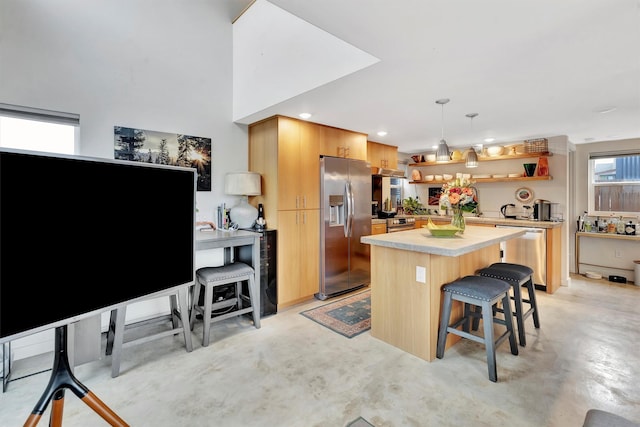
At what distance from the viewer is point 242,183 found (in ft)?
11.1

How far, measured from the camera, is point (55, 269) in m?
1.10

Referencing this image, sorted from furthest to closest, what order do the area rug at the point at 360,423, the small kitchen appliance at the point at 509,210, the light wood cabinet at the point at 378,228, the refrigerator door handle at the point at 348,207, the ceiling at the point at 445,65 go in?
the small kitchen appliance at the point at 509,210
the light wood cabinet at the point at 378,228
the refrigerator door handle at the point at 348,207
the area rug at the point at 360,423
the ceiling at the point at 445,65

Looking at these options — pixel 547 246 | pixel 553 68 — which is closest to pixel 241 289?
pixel 553 68

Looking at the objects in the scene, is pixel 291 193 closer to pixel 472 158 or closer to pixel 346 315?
pixel 346 315

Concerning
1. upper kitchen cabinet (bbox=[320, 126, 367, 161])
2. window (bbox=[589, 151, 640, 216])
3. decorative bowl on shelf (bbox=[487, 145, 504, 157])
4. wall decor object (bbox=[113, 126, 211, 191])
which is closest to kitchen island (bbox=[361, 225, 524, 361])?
upper kitchen cabinet (bbox=[320, 126, 367, 161])

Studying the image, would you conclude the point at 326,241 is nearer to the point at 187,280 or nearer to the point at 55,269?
the point at 187,280

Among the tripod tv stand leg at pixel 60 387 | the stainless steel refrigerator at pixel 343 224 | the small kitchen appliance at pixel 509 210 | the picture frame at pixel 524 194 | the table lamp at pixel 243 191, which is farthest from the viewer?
the small kitchen appliance at pixel 509 210

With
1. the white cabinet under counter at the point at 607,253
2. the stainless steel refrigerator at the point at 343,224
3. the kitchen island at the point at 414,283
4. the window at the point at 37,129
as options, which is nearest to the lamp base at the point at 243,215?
the stainless steel refrigerator at the point at 343,224

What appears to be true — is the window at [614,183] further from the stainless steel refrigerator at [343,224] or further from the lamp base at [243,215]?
the lamp base at [243,215]

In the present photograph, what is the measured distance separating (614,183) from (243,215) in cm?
571

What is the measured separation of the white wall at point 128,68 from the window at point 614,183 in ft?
18.3

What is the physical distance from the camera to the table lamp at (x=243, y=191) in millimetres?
3387

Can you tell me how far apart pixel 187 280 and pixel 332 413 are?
1179 mm

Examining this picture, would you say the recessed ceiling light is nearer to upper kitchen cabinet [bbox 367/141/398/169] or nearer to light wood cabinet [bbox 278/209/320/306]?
upper kitchen cabinet [bbox 367/141/398/169]
